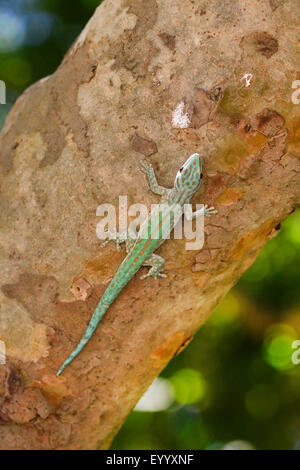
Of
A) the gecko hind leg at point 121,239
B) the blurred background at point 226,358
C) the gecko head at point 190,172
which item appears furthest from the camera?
the blurred background at point 226,358

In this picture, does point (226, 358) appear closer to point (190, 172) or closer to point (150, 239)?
point (150, 239)

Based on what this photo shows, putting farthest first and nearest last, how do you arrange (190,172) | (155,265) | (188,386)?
(188,386) → (155,265) → (190,172)

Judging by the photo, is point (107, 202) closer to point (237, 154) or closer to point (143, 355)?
point (237, 154)

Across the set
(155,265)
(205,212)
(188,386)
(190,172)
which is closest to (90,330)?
(155,265)

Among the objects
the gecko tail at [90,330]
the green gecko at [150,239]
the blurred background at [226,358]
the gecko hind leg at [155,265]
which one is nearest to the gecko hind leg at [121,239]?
the green gecko at [150,239]

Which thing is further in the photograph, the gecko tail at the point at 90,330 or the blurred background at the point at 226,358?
the blurred background at the point at 226,358

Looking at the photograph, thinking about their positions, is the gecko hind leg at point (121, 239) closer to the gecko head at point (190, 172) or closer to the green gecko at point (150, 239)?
the green gecko at point (150, 239)

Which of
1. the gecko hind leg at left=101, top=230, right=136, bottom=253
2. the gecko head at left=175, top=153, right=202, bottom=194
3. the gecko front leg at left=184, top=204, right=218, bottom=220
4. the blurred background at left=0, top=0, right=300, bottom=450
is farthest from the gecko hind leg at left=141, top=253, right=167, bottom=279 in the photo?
the blurred background at left=0, top=0, right=300, bottom=450
